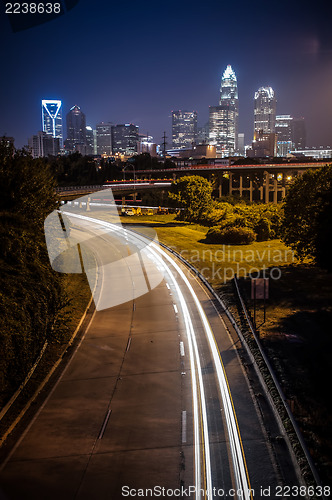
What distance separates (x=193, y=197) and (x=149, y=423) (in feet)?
195

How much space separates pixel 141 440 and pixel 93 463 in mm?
1738

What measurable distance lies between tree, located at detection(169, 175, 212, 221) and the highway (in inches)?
1869

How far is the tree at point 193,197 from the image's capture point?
72.6m

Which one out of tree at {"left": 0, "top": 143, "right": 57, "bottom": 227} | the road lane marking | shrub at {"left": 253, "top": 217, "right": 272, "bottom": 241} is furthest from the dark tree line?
shrub at {"left": 253, "top": 217, "right": 272, "bottom": 241}

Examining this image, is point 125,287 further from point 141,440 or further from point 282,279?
point 141,440

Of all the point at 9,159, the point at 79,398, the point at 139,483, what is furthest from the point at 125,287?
the point at 139,483

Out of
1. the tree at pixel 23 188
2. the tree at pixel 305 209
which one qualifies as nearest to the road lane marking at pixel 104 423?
the tree at pixel 23 188

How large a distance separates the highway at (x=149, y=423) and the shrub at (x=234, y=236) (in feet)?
92.5

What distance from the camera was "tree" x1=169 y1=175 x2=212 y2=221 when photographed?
72.6m

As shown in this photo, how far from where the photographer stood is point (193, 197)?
7225cm
